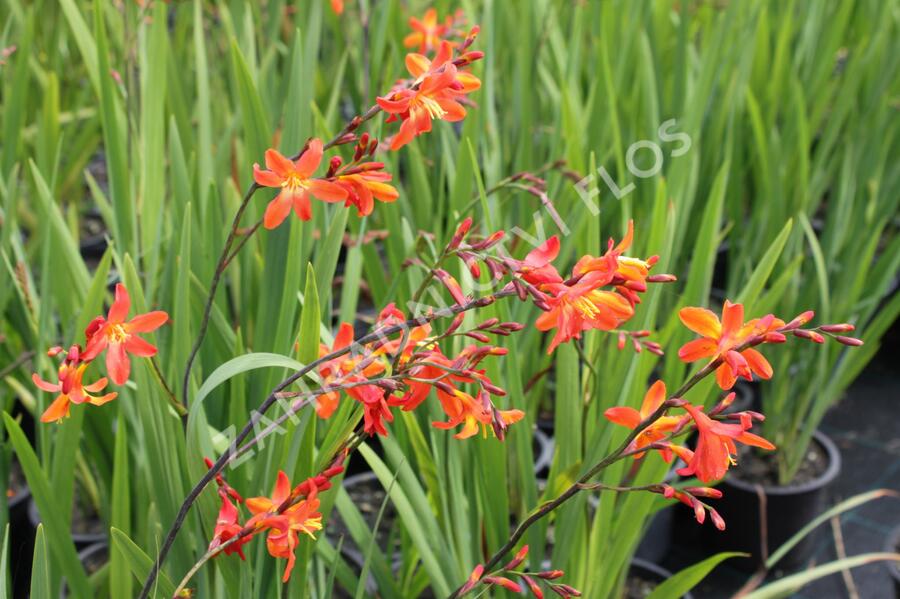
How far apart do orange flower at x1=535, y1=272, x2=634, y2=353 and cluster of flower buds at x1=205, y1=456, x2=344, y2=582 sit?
0.20 m

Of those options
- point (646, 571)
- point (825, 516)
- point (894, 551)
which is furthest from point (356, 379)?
point (894, 551)

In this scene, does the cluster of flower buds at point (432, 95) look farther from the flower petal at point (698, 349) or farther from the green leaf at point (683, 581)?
the green leaf at point (683, 581)

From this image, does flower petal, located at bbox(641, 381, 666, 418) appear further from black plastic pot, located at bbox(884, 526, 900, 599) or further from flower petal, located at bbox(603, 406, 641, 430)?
black plastic pot, located at bbox(884, 526, 900, 599)

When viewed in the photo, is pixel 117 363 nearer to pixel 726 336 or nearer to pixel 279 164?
pixel 279 164

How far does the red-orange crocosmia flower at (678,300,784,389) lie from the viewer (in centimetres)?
68

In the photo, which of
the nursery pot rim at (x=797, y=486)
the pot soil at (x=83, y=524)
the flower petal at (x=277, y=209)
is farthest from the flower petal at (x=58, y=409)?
the nursery pot rim at (x=797, y=486)

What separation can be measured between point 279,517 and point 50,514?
1.19ft

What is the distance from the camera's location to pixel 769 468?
185 centimetres

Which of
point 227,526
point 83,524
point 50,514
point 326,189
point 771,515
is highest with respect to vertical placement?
point 326,189

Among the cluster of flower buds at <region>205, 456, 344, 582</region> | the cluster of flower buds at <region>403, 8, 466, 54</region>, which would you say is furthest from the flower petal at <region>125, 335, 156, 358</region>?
the cluster of flower buds at <region>403, 8, 466, 54</region>

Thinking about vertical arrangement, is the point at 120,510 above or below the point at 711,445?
below

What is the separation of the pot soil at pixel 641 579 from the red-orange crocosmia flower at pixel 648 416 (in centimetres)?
65

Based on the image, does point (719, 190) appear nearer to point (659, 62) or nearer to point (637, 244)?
point (637, 244)

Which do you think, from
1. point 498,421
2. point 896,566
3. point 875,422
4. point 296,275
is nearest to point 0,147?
point 296,275
